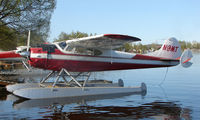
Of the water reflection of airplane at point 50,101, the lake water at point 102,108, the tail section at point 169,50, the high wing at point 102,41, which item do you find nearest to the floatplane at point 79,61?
the high wing at point 102,41

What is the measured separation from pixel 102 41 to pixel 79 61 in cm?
144

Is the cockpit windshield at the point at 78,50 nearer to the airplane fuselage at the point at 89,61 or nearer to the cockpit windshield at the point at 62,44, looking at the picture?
the cockpit windshield at the point at 62,44

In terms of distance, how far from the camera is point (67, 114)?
6.44m

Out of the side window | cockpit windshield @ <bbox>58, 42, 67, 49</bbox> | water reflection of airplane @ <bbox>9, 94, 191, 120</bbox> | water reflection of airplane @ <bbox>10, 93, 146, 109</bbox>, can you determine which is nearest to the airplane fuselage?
the side window

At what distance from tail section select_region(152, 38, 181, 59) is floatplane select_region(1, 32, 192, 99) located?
0.33m

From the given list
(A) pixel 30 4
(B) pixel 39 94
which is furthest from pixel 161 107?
(A) pixel 30 4

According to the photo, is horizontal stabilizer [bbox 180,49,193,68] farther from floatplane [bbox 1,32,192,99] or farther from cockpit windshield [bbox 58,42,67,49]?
cockpit windshield [bbox 58,42,67,49]

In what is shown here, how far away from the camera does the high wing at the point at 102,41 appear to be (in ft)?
27.5

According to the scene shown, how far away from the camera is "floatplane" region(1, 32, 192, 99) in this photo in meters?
8.70

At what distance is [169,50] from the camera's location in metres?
12.3

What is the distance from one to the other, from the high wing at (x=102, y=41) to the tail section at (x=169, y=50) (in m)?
3.32

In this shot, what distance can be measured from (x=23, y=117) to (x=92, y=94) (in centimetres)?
391

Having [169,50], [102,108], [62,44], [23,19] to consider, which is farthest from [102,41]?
[23,19]

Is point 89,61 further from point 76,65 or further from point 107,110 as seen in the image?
point 107,110
